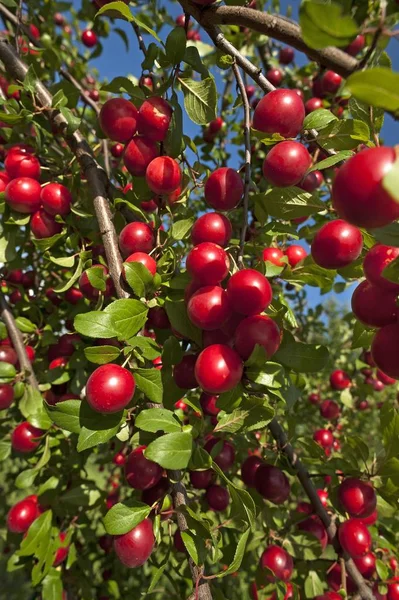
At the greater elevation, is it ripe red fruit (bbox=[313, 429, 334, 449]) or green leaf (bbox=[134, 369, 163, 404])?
green leaf (bbox=[134, 369, 163, 404])

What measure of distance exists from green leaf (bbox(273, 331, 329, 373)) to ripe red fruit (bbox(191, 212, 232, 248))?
336 millimetres

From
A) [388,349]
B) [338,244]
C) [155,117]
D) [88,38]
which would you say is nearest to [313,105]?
[155,117]

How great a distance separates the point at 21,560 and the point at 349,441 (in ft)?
4.71

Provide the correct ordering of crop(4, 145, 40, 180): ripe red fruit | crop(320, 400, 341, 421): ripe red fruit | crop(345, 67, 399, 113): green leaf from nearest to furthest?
1. crop(345, 67, 399, 113): green leaf
2. crop(4, 145, 40, 180): ripe red fruit
3. crop(320, 400, 341, 421): ripe red fruit

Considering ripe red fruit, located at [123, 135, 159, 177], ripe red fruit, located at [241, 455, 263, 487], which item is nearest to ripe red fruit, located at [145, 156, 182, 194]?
ripe red fruit, located at [123, 135, 159, 177]

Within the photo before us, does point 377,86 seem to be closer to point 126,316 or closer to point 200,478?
point 126,316

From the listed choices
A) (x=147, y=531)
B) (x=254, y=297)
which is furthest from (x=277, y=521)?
(x=254, y=297)

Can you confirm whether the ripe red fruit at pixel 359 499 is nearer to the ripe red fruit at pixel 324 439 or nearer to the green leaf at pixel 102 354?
the green leaf at pixel 102 354

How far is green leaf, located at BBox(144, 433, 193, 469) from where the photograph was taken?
89 cm

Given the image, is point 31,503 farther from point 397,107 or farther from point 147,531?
point 397,107

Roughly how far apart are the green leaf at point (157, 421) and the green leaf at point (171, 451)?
39 millimetres

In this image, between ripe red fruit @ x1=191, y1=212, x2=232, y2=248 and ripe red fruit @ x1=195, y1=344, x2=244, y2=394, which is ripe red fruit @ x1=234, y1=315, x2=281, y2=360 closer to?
ripe red fruit @ x1=195, y1=344, x2=244, y2=394

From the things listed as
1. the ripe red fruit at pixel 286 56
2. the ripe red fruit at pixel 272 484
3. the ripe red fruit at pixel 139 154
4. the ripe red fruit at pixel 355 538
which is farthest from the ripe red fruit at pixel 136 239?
the ripe red fruit at pixel 286 56

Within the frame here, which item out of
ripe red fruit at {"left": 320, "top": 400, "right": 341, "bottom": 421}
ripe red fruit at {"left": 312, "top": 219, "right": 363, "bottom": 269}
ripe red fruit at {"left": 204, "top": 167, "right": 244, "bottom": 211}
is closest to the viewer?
ripe red fruit at {"left": 312, "top": 219, "right": 363, "bottom": 269}
